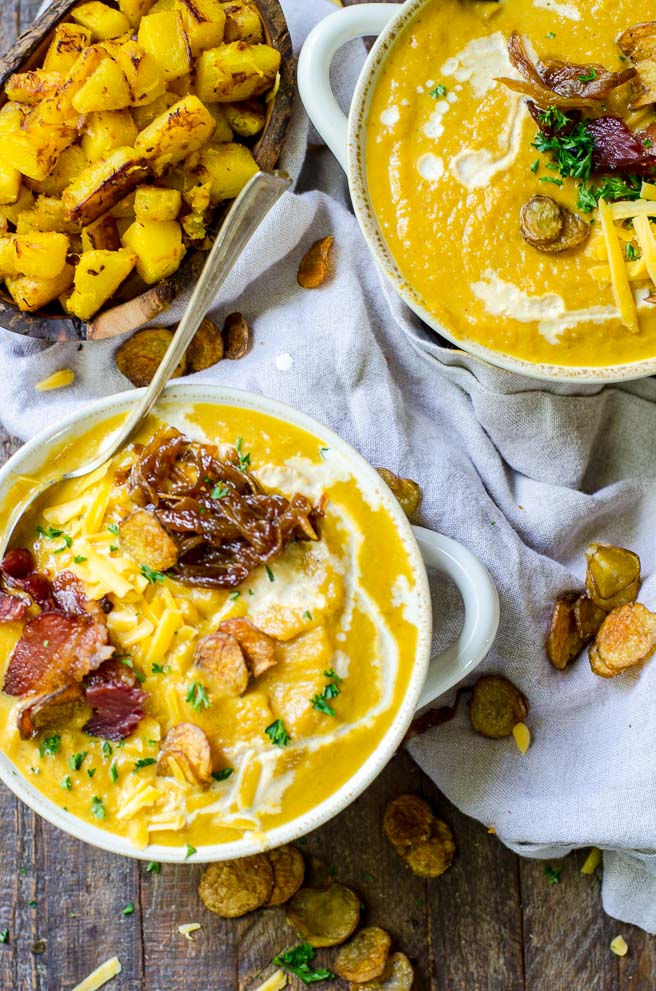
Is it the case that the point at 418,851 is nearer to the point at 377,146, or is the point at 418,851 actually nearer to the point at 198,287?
the point at 198,287

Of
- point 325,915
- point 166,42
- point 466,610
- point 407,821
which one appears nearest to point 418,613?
point 466,610

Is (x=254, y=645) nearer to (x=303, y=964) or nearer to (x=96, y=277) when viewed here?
(x=96, y=277)

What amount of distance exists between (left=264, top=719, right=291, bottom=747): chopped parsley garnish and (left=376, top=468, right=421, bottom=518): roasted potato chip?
2.45ft

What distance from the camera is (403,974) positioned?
288 centimetres

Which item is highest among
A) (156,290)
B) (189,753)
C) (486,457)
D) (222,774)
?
(156,290)

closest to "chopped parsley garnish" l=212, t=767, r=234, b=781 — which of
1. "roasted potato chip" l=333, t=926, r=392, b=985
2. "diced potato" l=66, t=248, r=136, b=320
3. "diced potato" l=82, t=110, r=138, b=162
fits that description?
"roasted potato chip" l=333, t=926, r=392, b=985

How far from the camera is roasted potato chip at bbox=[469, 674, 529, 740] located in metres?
2.82

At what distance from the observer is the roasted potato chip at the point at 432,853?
9.47ft

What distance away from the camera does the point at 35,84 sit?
2562mm

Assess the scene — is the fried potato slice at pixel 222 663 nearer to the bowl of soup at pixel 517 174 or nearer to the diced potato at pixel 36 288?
the bowl of soup at pixel 517 174

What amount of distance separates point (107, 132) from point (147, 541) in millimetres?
1117

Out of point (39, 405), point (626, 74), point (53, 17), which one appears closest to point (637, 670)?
point (626, 74)

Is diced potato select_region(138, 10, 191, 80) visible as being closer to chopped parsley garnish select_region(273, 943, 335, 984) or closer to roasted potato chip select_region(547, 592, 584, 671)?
roasted potato chip select_region(547, 592, 584, 671)

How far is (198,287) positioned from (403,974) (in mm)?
2074
